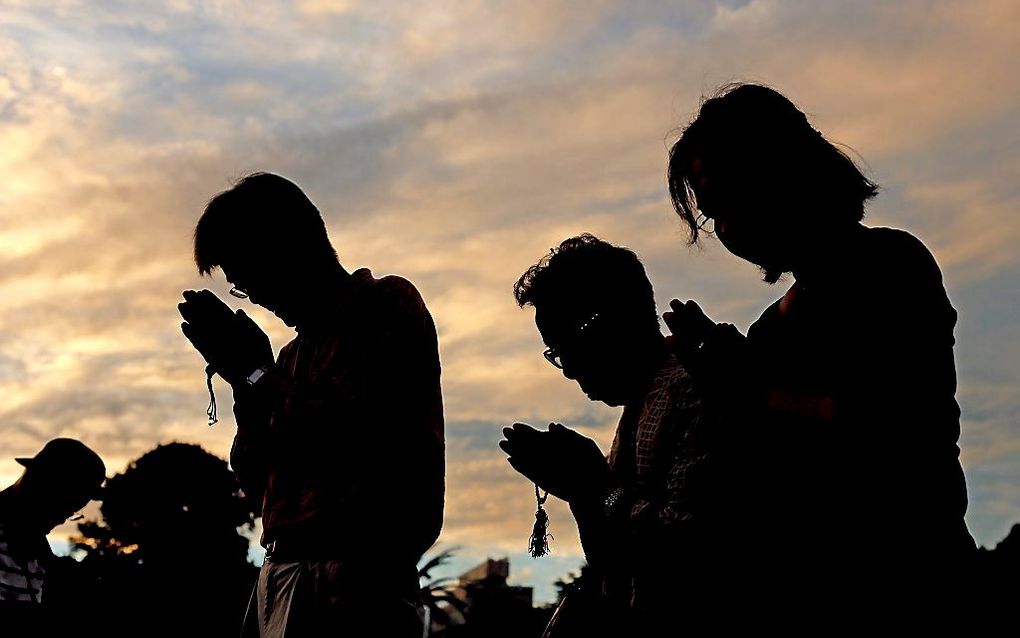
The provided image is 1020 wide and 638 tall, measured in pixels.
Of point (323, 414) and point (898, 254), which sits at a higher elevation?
point (323, 414)

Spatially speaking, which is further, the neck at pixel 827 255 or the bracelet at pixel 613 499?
the bracelet at pixel 613 499

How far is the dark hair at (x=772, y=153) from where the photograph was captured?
9.12ft

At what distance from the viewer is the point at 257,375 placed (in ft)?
13.2

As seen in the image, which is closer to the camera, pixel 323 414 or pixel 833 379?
pixel 833 379

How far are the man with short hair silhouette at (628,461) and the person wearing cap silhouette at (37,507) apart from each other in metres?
4.01

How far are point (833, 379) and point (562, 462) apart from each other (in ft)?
3.18

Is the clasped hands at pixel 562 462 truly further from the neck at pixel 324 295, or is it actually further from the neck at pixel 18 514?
the neck at pixel 18 514

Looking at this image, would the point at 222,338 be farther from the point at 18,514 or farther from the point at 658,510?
the point at 18,514

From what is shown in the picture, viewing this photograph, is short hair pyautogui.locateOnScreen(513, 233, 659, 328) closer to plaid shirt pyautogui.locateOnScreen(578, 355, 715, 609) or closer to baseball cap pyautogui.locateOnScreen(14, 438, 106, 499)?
plaid shirt pyautogui.locateOnScreen(578, 355, 715, 609)

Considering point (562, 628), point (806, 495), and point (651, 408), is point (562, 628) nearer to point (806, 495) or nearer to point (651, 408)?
point (651, 408)

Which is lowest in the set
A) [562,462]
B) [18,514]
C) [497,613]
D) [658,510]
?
[658,510]

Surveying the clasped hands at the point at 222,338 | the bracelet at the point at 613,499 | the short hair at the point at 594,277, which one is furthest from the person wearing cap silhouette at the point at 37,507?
the bracelet at the point at 613,499

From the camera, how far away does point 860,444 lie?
2.37 metres

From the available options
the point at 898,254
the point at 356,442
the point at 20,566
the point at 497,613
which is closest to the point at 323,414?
the point at 356,442
